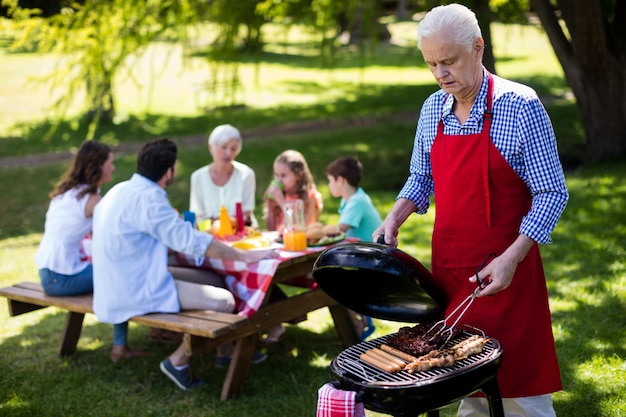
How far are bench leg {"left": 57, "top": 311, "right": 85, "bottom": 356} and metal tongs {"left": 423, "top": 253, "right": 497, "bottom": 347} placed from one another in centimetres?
339

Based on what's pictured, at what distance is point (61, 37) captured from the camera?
825 centimetres

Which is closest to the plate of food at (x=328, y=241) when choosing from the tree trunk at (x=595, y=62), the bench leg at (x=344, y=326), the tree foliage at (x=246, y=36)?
the bench leg at (x=344, y=326)

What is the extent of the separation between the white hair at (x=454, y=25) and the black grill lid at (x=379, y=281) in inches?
31.7

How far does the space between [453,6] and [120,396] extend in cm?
335

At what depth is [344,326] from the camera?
5.54m

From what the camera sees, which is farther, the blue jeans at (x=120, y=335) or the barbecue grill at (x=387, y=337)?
the blue jeans at (x=120, y=335)

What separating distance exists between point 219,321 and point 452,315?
1.94m

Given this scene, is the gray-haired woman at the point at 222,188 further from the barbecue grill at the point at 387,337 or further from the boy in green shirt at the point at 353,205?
the barbecue grill at the point at 387,337

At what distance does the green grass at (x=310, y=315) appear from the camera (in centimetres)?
488

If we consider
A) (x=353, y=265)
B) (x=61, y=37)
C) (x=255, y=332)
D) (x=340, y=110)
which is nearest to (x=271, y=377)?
(x=255, y=332)

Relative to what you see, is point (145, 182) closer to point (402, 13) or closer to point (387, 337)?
point (387, 337)

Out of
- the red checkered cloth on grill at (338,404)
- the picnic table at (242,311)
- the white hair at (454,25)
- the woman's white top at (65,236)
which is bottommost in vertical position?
the picnic table at (242,311)

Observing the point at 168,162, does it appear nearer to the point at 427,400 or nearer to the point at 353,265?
the point at 353,265

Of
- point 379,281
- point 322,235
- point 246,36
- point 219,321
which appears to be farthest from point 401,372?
point 246,36
